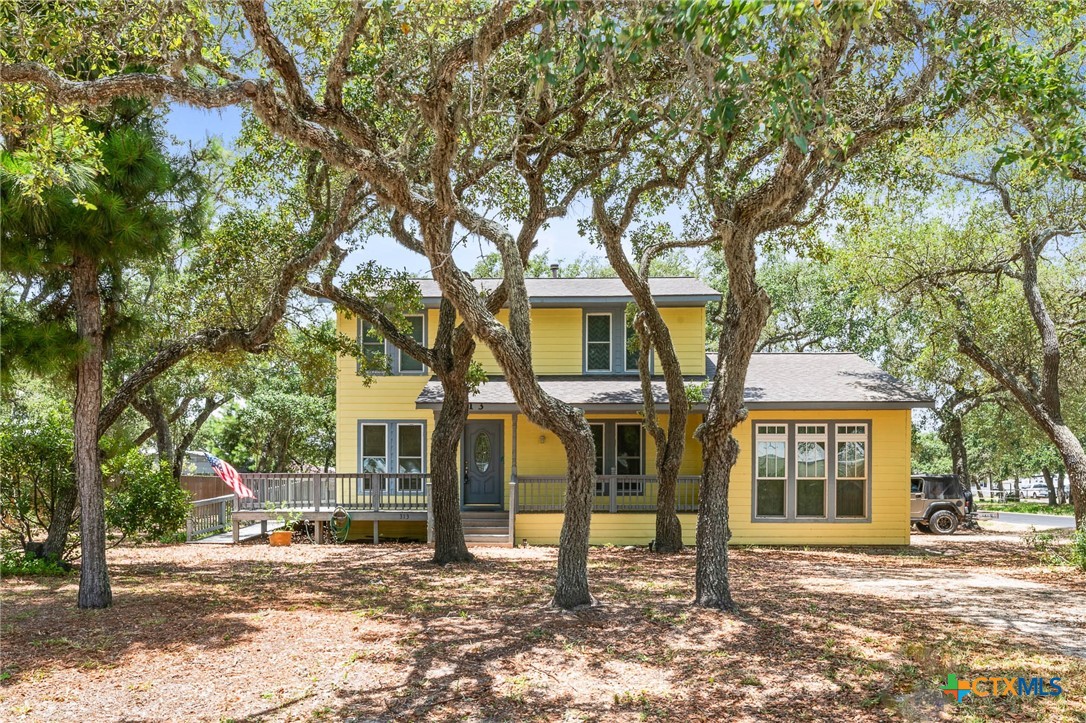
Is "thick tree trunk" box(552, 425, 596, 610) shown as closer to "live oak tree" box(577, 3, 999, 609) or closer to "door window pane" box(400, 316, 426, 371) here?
"live oak tree" box(577, 3, 999, 609)

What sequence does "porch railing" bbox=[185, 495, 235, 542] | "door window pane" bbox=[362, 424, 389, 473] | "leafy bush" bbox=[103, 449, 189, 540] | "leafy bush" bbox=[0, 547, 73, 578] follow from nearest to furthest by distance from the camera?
"leafy bush" bbox=[0, 547, 73, 578], "leafy bush" bbox=[103, 449, 189, 540], "porch railing" bbox=[185, 495, 235, 542], "door window pane" bbox=[362, 424, 389, 473]

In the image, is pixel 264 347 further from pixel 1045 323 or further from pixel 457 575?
pixel 1045 323

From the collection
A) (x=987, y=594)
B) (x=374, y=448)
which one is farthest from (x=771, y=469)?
(x=374, y=448)

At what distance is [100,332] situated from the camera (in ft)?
30.5

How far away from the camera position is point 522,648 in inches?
285

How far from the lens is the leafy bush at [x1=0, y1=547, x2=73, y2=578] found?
1158 centimetres

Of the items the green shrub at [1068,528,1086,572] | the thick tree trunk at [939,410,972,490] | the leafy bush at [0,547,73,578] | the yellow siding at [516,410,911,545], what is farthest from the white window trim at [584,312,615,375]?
the thick tree trunk at [939,410,972,490]

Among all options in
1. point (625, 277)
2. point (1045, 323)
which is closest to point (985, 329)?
point (1045, 323)

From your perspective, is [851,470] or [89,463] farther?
[851,470]

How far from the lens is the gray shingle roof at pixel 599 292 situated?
18031 mm

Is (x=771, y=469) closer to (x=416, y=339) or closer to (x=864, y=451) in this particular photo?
(x=864, y=451)

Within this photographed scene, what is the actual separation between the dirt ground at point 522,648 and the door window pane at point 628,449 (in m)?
6.34

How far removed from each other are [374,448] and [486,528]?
381 cm

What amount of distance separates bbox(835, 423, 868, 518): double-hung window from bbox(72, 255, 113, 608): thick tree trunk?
13564mm
